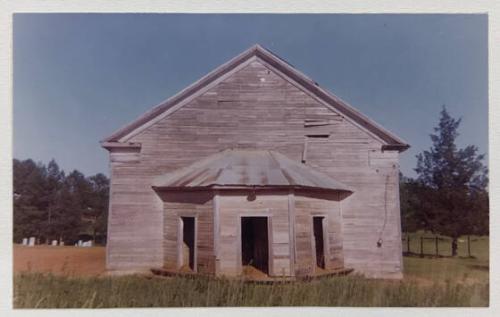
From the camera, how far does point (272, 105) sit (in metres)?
11.0

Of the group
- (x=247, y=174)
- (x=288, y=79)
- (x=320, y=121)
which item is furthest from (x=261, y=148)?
(x=288, y=79)

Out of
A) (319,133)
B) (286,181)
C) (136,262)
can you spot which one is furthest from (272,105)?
(136,262)

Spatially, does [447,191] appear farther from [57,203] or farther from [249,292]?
[57,203]

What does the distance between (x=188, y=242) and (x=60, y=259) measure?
2.59 meters

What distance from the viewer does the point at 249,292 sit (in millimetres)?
8367

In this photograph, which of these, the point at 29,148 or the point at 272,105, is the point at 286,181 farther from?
the point at 29,148

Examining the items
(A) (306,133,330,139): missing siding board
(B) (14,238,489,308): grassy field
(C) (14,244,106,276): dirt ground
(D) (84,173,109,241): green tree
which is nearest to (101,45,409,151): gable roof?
(A) (306,133,330,139): missing siding board

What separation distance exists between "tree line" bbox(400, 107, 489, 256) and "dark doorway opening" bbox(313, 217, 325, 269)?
1.92m

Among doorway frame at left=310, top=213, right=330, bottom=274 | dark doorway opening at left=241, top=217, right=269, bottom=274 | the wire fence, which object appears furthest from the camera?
dark doorway opening at left=241, top=217, right=269, bottom=274

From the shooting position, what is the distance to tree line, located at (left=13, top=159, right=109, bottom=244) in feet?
27.6

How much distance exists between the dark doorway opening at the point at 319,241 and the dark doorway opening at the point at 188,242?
8.74 feet

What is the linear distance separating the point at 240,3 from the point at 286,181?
372cm

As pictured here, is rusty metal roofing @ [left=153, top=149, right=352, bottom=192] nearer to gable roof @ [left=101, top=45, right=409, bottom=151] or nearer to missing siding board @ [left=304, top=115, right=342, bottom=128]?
missing siding board @ [left=304, top=115, right=342, bottom=128]

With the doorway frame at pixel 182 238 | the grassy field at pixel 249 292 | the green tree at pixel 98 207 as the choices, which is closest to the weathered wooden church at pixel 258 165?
the doorway frame at pixel 182 238
